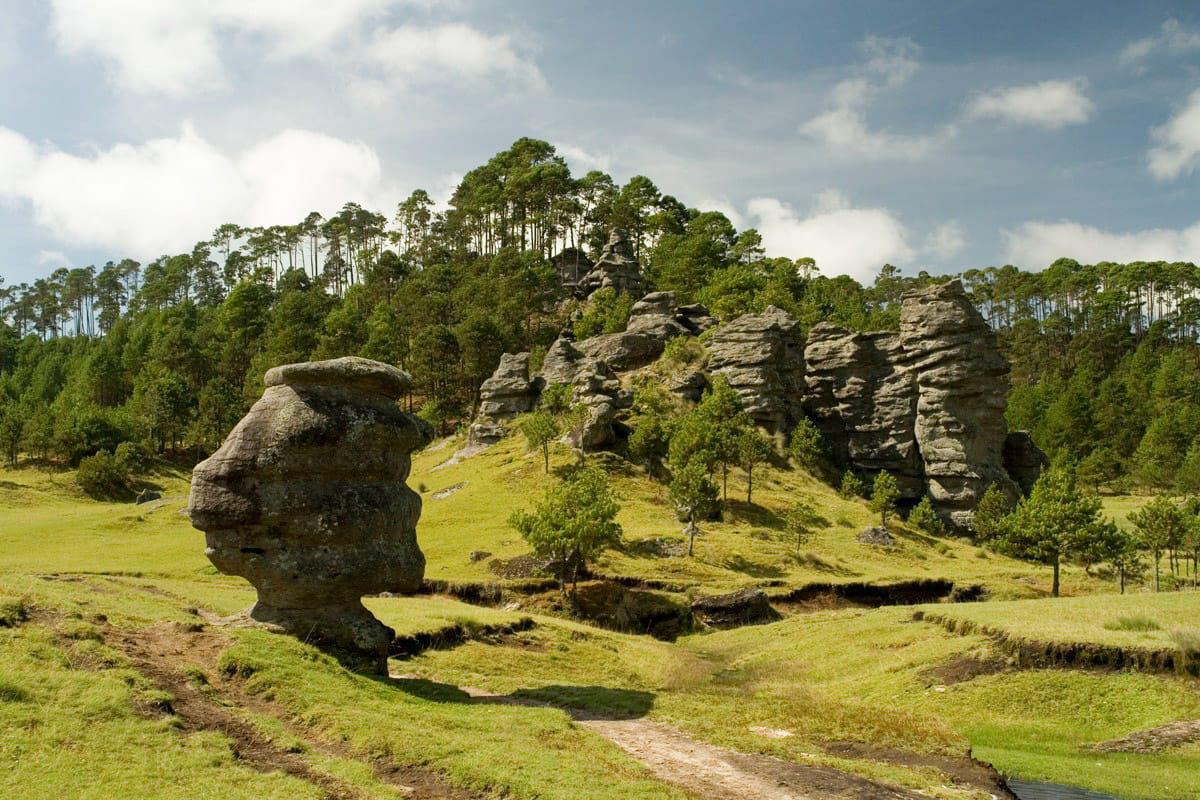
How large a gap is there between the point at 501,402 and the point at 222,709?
252ft

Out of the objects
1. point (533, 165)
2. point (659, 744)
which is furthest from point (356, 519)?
point (533, 165)

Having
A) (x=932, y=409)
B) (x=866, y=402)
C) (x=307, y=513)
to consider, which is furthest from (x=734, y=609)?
(x=866, y=402)

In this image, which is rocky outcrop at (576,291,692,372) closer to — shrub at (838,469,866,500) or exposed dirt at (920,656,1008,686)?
shrub at (838,469,866,500)

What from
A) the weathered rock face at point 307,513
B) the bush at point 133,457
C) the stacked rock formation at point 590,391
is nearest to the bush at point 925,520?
the stacked rock formation at point 590,391

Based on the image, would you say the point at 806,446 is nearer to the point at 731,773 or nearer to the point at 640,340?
the point at 640,340

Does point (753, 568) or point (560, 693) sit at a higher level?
point (560, 693)

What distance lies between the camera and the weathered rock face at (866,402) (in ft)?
291

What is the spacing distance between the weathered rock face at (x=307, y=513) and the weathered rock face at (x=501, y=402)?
65.7 meters

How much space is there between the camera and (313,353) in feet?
354

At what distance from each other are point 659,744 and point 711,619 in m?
30.1

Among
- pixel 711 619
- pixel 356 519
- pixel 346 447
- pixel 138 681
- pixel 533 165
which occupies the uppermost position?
pixel 533 165

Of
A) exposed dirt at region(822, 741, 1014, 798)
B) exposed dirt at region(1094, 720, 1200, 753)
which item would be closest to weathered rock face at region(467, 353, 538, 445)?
exposed dirt at region(1094, 720, 1200, 753)

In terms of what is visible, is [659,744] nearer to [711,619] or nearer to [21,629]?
[21,629]

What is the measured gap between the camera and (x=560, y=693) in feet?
85.9
